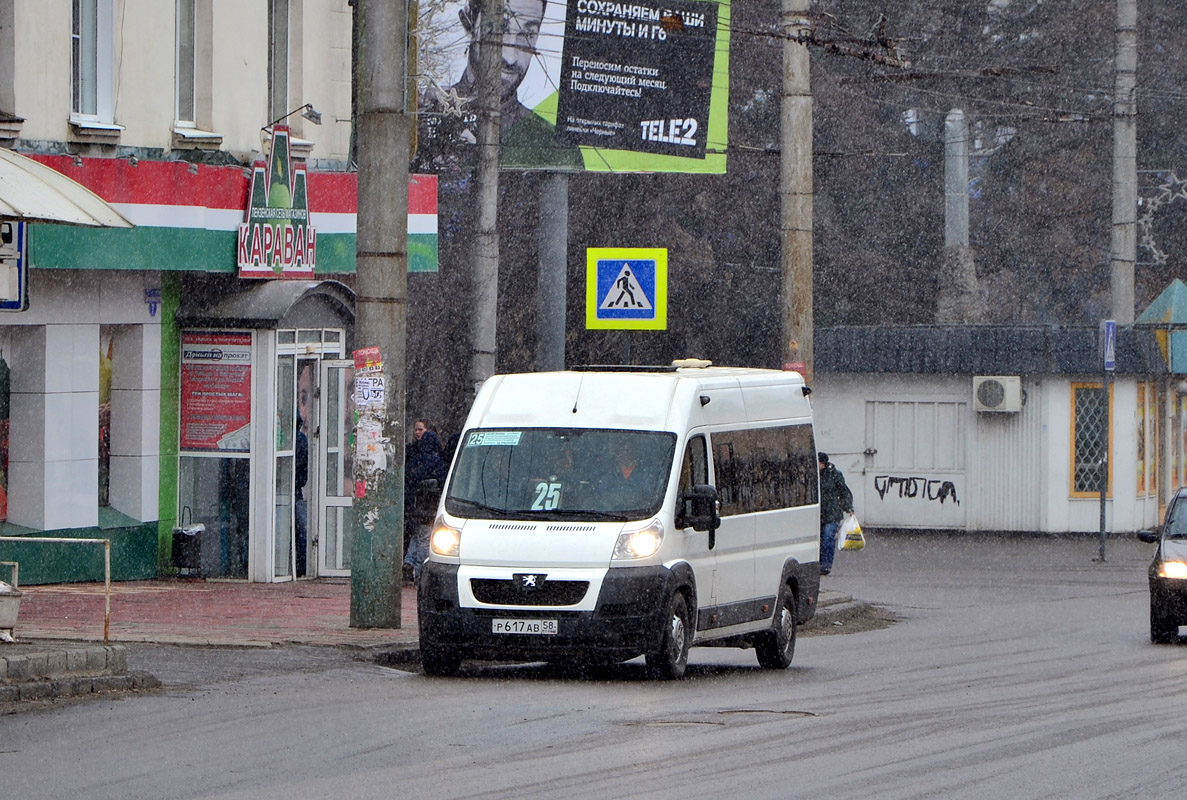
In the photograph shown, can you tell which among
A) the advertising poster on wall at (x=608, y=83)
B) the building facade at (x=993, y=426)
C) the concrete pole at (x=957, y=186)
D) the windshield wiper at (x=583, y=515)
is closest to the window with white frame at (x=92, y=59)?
the windshield wiper at (x=583, y=515)

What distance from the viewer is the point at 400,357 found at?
16.1m

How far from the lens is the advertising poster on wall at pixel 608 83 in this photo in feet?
93.2

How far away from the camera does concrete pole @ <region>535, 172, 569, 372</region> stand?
2656 centimetres

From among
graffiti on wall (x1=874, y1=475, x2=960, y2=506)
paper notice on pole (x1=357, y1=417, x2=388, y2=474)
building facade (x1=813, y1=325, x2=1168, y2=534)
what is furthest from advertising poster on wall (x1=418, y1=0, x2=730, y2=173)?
paper notice on pole (x1=357, y1=417, x2=388, y2=474)

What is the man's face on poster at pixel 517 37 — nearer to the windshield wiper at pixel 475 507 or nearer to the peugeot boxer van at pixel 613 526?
the peugeot boxer van at pixel 613 526

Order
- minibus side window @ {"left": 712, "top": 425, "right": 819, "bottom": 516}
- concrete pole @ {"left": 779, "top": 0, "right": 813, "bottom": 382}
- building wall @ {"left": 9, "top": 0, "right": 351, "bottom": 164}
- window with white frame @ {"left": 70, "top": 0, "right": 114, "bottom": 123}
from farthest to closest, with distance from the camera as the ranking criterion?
concrete pole @ {"left": 779, "top": 0, "right": 813, "bottom": 382} < window with white frame @ {"left": 70, "top": 0, "right": 114, "bottom": 123} < building wall @ {"left": 9, "top": 0, "right": 351, "bottom": 164} < minibus side window @ {"left": 712, "top": 425, "right": 819, "bottom": 516}

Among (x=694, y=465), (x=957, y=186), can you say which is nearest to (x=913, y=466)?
(x=957, y=186)

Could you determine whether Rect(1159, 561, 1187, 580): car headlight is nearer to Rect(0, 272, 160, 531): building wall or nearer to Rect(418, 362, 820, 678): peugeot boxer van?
Rect(418, 362, 820, 678): peugeot boxer van

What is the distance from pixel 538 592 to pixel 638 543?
76 cm

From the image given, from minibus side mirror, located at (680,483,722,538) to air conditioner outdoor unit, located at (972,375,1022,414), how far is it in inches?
695

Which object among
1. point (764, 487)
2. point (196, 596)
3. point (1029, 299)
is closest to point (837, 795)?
point (764, 487)

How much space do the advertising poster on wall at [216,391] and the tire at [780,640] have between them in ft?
22.2

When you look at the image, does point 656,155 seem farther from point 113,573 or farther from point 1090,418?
point 113,573

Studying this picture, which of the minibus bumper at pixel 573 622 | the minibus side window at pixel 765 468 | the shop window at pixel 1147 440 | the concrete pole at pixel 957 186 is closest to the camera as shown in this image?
the minibus bumper at pixel 573 622
